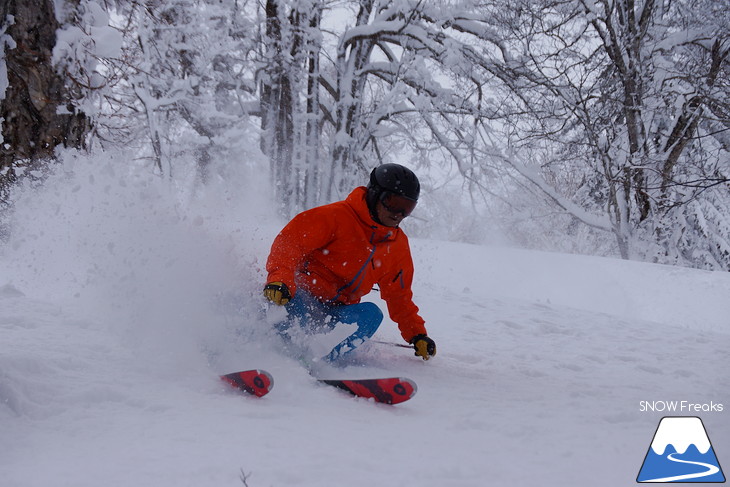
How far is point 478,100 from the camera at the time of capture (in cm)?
1126

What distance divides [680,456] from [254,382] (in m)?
1.69

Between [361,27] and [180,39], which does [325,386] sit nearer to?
[361,27]

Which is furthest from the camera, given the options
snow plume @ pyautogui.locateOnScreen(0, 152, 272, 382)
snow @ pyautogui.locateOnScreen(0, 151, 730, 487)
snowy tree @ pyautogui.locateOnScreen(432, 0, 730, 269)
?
snowy tree @ pyautogui.locateOnScreen(432, 0, 730, 269)

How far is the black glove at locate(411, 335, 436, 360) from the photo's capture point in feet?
11.0

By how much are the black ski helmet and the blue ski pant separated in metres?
0.67

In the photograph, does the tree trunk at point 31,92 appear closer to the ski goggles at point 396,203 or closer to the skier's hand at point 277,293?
the skier's hand at point 277,293

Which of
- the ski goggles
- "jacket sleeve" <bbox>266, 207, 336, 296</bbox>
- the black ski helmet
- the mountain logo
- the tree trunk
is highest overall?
the tree trunk

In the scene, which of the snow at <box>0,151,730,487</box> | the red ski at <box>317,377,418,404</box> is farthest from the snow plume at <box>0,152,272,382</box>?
the red ski at <box>317,377,418,404</box>

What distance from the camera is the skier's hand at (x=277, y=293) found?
8.75 feet

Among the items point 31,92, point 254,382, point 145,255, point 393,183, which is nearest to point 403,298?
point 393,183

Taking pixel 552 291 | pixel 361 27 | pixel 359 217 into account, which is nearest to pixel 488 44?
pixel 361 27

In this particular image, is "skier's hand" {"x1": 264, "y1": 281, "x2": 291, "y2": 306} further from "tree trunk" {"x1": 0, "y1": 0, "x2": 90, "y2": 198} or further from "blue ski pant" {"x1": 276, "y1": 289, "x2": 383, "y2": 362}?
"tree trunk" {"x1": 0, "y1": 0, "x2": 90, "y2": 198}

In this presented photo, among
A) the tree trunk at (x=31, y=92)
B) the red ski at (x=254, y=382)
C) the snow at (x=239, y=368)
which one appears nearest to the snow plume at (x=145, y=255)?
the snow at (x=239, y=368)

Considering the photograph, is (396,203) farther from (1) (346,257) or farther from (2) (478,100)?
(2) (478,100)
